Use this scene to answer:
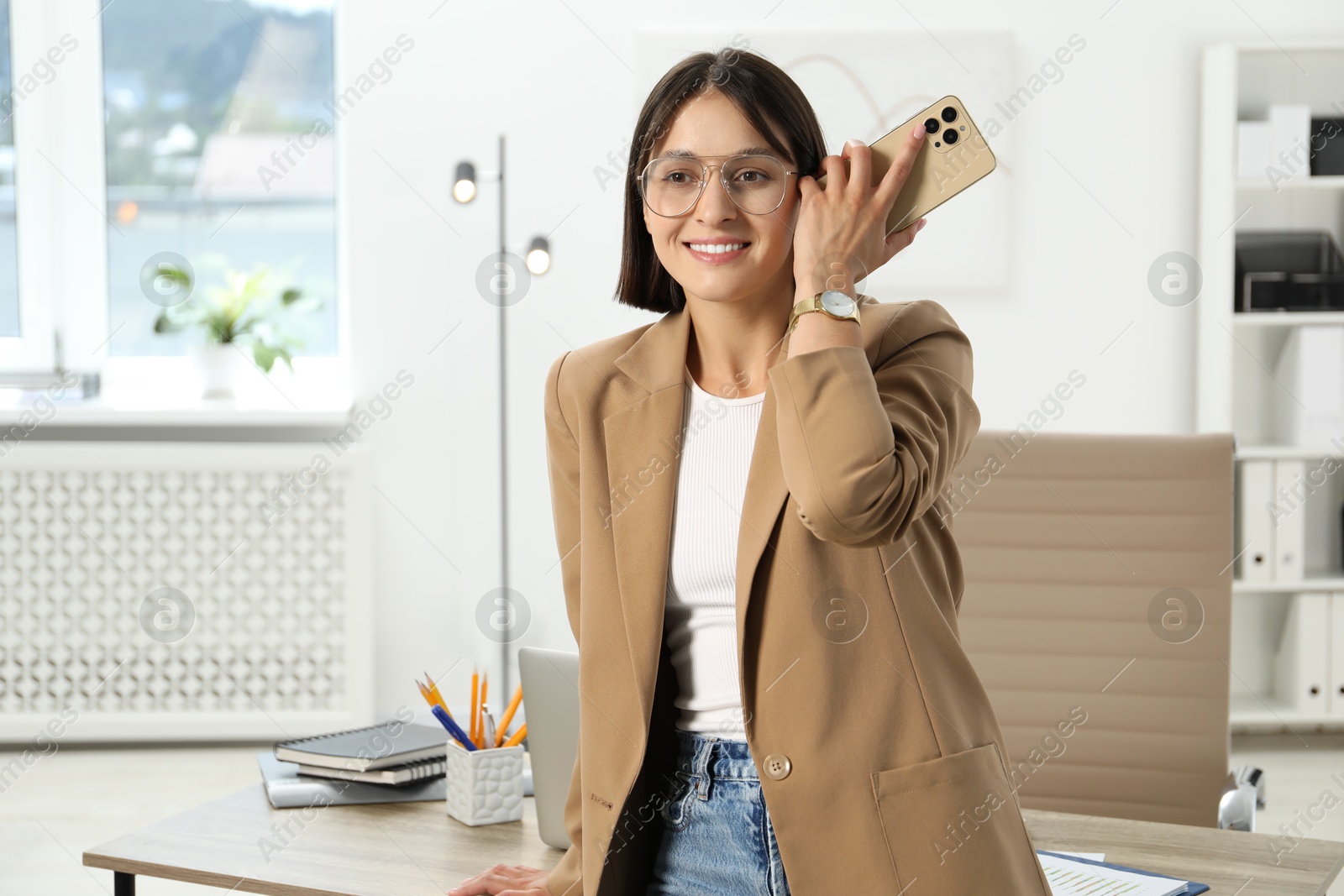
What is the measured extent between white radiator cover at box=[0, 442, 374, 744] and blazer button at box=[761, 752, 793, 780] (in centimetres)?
279

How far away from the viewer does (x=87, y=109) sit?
3887 mm

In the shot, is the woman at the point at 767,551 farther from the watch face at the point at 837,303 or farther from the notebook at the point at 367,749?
the notebook at the point at 367,749

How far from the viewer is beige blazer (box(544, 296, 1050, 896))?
1021 millimetres

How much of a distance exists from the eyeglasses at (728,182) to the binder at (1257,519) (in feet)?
9.53

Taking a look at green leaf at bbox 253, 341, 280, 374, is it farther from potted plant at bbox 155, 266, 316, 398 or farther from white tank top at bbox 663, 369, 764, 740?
white tank top at bbox 663, 369, 764, 740

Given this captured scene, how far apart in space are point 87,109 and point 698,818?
3668 millimetres

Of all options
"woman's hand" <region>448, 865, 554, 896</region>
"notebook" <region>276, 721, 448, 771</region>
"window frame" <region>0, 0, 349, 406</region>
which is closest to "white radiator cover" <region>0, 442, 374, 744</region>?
"window frame" <region>0, 0, 349, 406</region>

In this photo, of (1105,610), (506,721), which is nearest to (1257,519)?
(1105,610)

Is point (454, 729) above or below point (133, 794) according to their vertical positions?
above

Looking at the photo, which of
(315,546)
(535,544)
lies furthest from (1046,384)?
(315,546)

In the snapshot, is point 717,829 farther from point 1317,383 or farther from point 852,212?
point 1317,383

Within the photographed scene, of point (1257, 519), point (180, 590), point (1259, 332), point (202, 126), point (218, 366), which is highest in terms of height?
point (202, 126)

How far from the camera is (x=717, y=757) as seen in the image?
3.56 feet

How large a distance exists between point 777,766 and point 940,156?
57 cm
